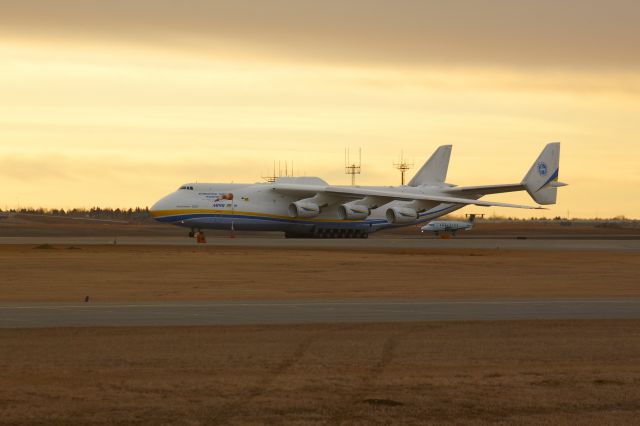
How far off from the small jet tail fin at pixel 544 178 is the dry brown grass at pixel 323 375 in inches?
1979

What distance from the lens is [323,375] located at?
12.5 metres

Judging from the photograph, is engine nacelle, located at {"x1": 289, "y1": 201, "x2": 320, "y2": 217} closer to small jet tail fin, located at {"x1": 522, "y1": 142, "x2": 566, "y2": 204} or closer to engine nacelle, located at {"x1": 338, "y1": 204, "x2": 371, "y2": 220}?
engine nacelle, located at {"x1": 338, "y1": 204, "x2": 371, "y2": 220}

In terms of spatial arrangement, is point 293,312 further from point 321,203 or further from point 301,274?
point 321,203

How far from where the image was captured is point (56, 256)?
39.1m

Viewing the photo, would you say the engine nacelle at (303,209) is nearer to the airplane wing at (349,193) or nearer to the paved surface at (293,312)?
the airplane wing at (349,193)

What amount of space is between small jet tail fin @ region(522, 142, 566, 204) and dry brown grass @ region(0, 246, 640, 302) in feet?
67.2

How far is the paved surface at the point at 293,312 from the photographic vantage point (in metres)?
18.1

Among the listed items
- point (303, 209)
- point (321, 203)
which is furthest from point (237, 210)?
point (321, 203)

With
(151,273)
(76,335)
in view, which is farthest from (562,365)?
(151,273)

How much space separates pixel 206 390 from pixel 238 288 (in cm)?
1552

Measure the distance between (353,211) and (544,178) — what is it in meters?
12.5

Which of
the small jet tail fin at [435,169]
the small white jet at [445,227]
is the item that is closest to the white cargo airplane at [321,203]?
the small jet tail fin at [435,169]

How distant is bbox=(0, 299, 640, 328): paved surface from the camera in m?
18.1

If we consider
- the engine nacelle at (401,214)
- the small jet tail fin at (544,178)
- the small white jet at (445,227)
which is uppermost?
the small jet tail fin at (544,178)
